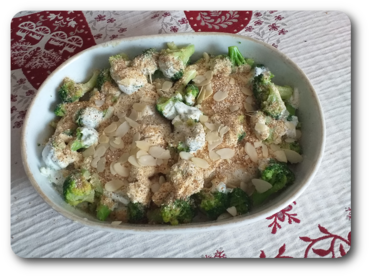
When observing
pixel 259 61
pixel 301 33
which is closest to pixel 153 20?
pixel 259 61

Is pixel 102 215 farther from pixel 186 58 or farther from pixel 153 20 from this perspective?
pixel 153 20

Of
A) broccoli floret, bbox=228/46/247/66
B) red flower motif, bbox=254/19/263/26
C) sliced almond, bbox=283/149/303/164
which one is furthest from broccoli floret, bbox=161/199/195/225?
red flower motif, bbox=254/19/263/26

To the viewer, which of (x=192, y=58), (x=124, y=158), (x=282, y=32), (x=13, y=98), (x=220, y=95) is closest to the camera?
(x=124, y=158)

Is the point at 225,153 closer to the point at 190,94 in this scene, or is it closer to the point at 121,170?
the point at 190,94

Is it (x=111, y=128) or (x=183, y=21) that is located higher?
(x=183, y=21)

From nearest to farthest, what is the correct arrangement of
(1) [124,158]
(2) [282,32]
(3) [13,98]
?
(1) [124,158], (3) [13,98], (2) [282,32]

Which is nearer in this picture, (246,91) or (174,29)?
(246,91)

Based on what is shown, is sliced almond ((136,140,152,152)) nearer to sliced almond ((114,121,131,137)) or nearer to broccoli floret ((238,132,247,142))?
sliced almond ((114,121,131,137))

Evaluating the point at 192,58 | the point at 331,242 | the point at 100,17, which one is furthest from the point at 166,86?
the point at 331,242
